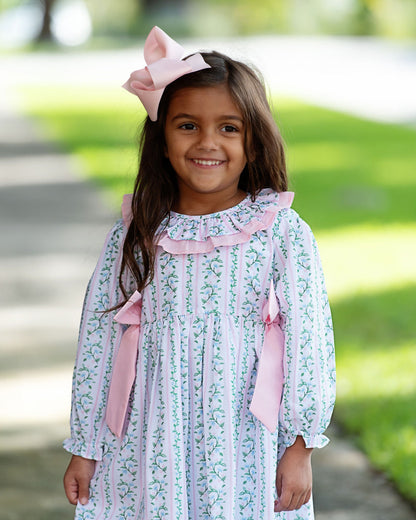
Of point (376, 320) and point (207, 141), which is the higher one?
point (376, 320)

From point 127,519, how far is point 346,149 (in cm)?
1175

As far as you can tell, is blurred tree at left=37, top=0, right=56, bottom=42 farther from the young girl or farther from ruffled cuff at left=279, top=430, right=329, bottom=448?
ruffled cuff at left=279, top=430, right=329, bottom=448

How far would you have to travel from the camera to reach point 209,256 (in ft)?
8.13

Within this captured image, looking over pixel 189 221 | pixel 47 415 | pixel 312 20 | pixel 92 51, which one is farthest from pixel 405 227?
pixel 312 20

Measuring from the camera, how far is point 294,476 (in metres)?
2.47

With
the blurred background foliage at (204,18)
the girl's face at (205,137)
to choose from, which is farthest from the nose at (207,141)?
the blurred background foliage at (204,18)

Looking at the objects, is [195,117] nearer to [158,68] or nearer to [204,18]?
[158,68]

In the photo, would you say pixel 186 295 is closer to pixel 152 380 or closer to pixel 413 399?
pixel 152 380

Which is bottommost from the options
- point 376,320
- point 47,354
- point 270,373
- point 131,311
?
point 270,373

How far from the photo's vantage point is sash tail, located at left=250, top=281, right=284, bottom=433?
2418mm

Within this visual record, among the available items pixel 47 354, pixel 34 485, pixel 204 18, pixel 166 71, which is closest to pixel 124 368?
pixel 166 71

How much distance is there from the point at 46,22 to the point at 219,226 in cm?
4652

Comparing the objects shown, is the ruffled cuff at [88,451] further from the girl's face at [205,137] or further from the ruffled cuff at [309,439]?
the girl's face at [205,137]

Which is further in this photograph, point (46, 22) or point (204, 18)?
point (204, 18)
